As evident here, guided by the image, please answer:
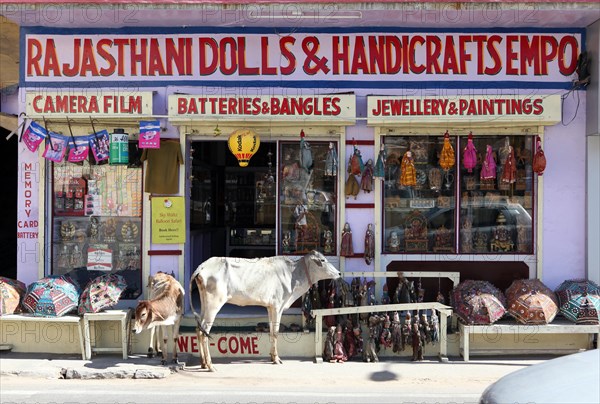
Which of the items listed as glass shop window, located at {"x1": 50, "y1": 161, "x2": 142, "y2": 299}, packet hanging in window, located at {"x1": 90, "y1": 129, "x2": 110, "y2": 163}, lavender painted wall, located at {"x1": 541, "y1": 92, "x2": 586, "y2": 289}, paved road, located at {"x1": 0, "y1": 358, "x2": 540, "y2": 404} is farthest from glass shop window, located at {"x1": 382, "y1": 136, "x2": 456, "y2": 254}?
packet hanging in window, located at {"x1": 90, "y1": 129, "x2": 110, "y2": 163}

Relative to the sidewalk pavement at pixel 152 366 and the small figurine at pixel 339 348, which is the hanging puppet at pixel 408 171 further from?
the sidewalk pavement at pixel 152 366

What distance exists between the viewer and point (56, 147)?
951 centimetres

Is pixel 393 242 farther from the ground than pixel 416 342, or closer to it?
farther from the ground

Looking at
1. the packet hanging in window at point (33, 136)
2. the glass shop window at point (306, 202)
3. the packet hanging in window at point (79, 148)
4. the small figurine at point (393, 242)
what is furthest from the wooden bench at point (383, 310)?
the packet hanging in window at point (33, 136)

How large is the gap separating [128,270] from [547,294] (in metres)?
6.21

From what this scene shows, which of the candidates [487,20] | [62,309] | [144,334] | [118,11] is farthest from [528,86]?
[62,309]

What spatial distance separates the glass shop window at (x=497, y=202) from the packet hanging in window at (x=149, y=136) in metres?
4.62

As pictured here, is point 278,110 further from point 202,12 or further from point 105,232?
point 105,232

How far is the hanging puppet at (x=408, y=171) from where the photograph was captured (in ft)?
31.3

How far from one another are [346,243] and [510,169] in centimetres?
268

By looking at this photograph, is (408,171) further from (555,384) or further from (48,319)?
(555,384)

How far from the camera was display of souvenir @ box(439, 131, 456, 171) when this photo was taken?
9570 mm

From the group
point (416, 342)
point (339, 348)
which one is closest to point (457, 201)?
point (416, 342)

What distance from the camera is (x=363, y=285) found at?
9.29 metres
